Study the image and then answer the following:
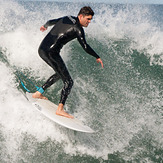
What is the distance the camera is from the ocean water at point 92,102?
393 centimetres

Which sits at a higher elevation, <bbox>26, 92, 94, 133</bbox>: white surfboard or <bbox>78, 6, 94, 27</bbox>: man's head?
<bbox>78, 6, 94, 27</bbox>: man's head

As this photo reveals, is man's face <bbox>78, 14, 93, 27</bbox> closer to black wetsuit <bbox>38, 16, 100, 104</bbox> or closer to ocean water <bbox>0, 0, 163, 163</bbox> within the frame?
black wetsuit <bbox>38, 16, 100, 104</bbox>

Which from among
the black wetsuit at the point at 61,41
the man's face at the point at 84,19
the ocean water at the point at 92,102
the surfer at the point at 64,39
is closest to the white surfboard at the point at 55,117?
the surfer at the point at 64,39

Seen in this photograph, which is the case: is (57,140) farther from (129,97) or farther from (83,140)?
(129,97)

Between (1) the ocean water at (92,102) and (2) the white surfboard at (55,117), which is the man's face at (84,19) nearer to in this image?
(2) the white surfboard at (55,117)

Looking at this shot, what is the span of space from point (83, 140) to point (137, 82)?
2469 mm

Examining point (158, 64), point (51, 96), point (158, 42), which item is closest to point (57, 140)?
point (51, 96)

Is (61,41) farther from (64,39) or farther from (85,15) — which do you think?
(85,15)

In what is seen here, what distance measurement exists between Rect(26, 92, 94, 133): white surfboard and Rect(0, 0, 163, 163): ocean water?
0.45 m

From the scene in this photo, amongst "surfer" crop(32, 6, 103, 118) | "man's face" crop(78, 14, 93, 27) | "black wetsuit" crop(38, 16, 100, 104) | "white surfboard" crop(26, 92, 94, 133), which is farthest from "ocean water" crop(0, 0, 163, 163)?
"man's face" crop(78, 14, 93, 27)

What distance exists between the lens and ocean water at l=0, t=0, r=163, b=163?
393 cm

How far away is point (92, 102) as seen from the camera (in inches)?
198

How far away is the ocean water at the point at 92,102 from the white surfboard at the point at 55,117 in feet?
1.48

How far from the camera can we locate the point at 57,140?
13.3ft
